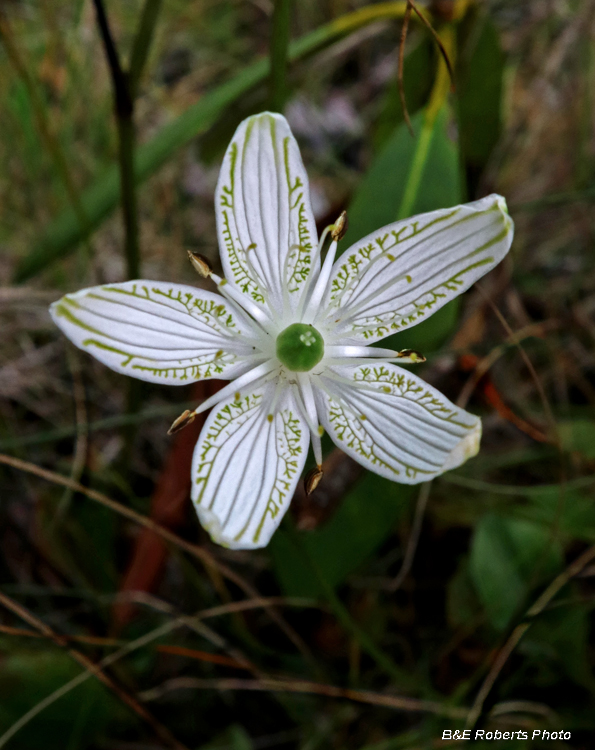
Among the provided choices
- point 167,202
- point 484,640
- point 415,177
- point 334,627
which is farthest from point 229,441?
point 167,202

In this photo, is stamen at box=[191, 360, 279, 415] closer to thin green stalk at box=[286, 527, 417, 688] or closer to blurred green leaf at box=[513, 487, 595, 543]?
thin green stalk at box=[286, 527, 417, 688]

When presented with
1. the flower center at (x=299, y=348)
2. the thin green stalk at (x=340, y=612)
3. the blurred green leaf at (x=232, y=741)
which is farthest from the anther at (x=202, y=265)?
the blurred green leaf at (x=232, y=741)

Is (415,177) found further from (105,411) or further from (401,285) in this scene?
(105,411)

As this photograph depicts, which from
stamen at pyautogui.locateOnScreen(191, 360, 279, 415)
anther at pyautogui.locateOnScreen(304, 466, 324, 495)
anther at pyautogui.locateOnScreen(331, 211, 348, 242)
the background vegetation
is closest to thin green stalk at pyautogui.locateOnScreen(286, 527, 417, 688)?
the background vegetation

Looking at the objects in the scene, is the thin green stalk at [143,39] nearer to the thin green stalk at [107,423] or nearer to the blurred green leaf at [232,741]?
the thin green stalk at [107,423]

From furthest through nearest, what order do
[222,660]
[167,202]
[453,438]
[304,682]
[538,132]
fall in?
[538,132]
[167,202]
[304,682]
[222,660]
[453,438]
